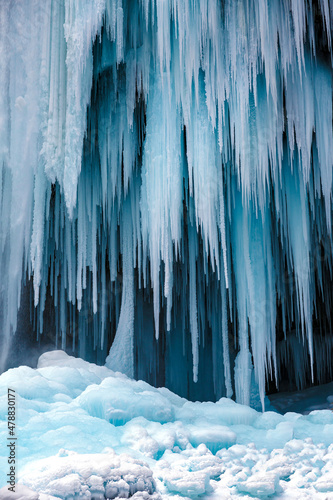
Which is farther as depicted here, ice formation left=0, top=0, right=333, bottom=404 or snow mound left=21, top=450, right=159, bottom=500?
ice formation left=0, top=0, right=333, bottom=404

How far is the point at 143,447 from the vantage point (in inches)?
126

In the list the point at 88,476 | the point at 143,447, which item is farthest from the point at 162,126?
the point at 88,476

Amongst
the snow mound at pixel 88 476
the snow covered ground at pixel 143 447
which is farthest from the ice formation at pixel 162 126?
the snow mound at pixel 88 476

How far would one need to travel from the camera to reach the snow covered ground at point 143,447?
263 cm

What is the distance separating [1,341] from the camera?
5594mm

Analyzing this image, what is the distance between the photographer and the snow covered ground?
8.64ft

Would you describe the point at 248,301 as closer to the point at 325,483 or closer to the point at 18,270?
the point at 18,270

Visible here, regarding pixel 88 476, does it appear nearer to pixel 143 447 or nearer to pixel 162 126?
pixel 143 447

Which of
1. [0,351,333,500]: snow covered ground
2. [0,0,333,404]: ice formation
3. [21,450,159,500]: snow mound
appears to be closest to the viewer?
[21,450,159,500]: snow mound

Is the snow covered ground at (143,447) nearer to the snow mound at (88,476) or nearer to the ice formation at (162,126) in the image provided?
the snow mound at (88,476)

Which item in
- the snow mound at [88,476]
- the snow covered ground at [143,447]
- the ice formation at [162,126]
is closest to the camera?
the snow mound at [88,476]

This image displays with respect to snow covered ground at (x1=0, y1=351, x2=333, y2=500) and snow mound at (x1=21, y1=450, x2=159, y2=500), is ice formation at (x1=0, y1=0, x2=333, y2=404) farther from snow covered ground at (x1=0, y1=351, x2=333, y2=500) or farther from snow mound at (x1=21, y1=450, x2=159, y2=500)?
snow mound at (x1=21, y1=450, x2=159, y2=500)

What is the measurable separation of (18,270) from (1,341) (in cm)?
105

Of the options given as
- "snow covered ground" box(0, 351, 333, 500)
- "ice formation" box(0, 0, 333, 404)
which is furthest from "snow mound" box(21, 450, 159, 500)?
"ice formation" box(0, 0, 333, 404)
